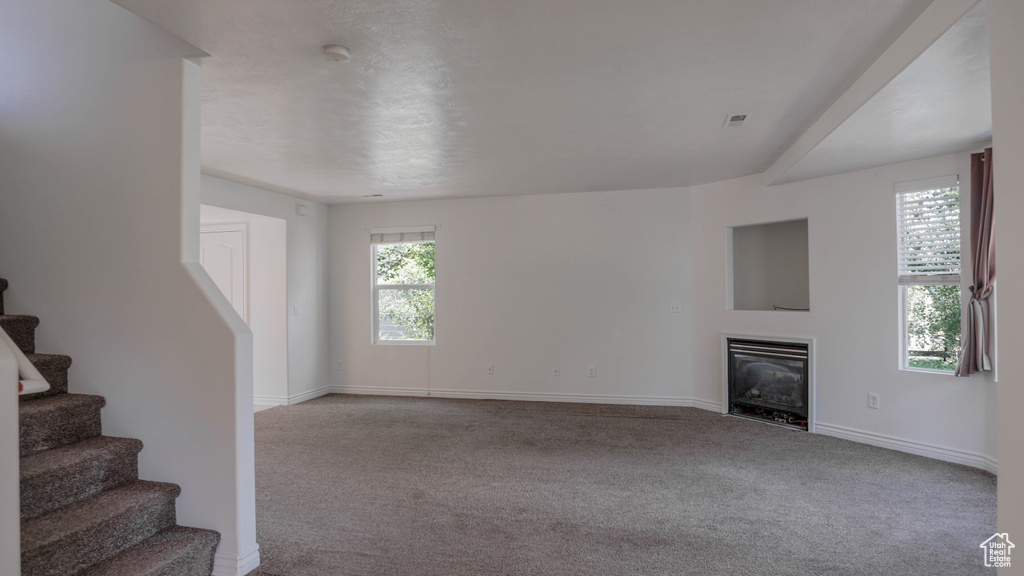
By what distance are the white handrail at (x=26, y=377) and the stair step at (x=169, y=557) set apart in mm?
793

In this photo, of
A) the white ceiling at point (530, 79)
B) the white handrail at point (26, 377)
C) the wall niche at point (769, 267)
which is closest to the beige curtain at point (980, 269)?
the white ceiling at point (530, 79)

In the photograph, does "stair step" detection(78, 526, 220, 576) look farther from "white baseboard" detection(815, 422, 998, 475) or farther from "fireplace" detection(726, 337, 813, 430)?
"fireplace" detection(726, 337, 813, 430)

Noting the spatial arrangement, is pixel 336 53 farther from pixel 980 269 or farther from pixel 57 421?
pixel 980 269

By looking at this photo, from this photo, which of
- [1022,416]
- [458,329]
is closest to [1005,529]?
[1022,416]

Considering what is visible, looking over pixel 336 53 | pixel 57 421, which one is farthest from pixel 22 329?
pixel 336 53

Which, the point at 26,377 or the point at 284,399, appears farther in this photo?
the point at 284,399

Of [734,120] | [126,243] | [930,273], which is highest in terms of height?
[734,120]

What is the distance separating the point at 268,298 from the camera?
591 cm

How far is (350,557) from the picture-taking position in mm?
2473

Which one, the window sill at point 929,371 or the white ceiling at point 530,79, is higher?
the white ceiling at point 530,79

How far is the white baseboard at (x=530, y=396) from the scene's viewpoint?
5.64 metres

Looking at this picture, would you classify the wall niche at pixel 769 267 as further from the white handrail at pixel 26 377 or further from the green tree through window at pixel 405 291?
the white handrail at pixel 26 377

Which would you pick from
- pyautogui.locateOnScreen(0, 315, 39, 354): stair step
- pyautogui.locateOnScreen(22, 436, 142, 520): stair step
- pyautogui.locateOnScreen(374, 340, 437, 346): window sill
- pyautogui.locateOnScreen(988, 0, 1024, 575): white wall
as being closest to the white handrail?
pyautogui.locateOnScreen(22, 436, 142, 520): stair step

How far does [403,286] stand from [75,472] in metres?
4.45
